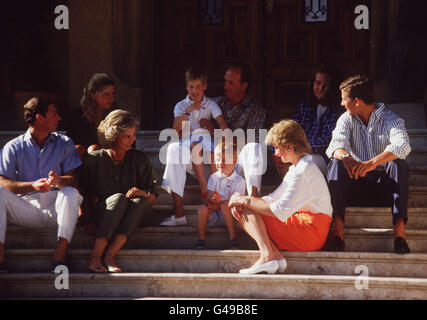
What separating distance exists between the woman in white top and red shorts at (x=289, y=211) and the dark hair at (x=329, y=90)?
0.83 m

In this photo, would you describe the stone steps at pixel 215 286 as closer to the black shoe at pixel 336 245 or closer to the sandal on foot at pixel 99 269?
the sandal on foot at pixel 99 269

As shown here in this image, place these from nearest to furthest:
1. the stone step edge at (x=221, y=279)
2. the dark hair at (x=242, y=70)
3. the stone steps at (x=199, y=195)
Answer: the stone step edge at (x=221, y=279) < the stone steps at (x=199, y=195) < the dark hair at (x=242, y=70)

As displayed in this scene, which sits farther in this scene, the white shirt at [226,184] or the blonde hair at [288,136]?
the white shirt at [226,184]

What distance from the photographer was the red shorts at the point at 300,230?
459 centimetres

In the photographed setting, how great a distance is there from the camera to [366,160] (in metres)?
5.02

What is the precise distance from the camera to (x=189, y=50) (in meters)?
7.55

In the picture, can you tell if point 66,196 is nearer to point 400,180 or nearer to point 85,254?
point 85,254

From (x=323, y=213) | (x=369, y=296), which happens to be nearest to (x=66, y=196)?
(x=323, y=213)

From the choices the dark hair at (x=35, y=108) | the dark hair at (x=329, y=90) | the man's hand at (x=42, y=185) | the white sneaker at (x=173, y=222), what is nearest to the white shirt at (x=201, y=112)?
the dark hair at (x=329, y=90)

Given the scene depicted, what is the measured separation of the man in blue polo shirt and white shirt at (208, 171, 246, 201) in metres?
0.93

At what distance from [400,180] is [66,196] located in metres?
2.22

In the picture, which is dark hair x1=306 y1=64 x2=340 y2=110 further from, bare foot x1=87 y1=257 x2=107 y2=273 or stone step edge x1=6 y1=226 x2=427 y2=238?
bare foot x1=87 y1=257 x2=107 y2=273

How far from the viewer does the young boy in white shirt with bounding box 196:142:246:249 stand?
4.84m

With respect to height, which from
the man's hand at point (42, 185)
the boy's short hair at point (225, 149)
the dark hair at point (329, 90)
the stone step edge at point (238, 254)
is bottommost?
the stone step edge at point (238, 254)
